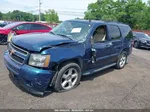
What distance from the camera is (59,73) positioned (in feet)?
13.1

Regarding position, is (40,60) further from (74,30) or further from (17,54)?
(74,30)

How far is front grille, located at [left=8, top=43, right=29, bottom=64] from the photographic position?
3814 mm

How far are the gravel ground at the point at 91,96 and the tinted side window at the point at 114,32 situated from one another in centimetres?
141

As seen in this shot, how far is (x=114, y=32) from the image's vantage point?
6.02 meters

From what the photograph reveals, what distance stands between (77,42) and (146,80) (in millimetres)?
2991

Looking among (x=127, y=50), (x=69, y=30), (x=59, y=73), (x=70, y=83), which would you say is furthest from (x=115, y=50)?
(x=59, y=73)

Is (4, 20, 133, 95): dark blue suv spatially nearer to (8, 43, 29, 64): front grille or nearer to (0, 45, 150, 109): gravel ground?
(8, 43, 29, 64): front grille

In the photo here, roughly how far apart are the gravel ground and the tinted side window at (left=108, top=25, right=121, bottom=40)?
1405 millimetres

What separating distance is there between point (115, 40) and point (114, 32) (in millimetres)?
287

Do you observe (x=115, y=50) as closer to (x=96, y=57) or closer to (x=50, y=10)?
(x=96, y=57)

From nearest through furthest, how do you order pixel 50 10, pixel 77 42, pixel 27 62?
pixel 27 62 → pixel 77 42 → pixel 50 10

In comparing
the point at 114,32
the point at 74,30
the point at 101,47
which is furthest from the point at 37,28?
the point at 101,47

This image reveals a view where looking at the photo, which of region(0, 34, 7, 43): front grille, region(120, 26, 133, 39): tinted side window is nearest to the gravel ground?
region(120, 26, 133, 39): tinted side window

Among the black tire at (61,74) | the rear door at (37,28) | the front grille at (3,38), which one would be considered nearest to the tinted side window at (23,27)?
the rear door at (37,28)
